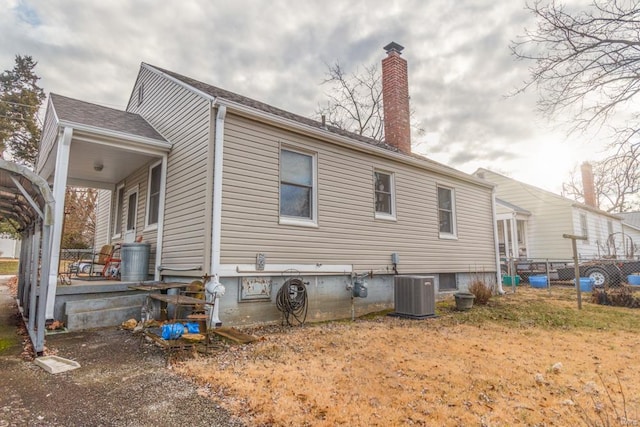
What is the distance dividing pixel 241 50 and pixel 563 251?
16848 mm

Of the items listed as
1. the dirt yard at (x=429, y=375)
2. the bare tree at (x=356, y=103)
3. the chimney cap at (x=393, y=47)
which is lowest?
the dirt yard at (x=429, y=375)

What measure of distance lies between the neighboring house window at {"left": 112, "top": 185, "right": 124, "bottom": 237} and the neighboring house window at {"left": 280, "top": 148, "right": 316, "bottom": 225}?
578cm

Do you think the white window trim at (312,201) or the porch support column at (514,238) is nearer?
the white window trim at (312,201)

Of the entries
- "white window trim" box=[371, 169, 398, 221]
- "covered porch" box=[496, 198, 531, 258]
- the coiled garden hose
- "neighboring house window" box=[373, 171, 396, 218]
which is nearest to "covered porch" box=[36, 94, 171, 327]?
the coiled garden hose

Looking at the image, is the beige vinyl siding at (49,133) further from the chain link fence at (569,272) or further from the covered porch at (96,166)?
the chain link fence at (569,272)

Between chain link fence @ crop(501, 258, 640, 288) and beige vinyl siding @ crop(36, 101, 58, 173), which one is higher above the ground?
beige vinyl siding @ crop(36, 101, 58, 173)

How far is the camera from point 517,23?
752 cm

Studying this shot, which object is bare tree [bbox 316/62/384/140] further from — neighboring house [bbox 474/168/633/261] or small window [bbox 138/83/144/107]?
small window [bbox 138/83/144/107]

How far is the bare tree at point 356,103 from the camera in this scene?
22391 mm

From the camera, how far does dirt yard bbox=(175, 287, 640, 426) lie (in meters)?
2.75

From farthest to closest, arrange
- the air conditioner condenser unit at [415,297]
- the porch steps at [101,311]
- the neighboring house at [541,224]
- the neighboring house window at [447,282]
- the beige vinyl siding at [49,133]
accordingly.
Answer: the neighboring house at [541,224]
the neighboring house window at [447,282]
the air conditioner condenser unit at [415,297]
the beige vinyl siding at [49,133]
the porch steps at [101,311]

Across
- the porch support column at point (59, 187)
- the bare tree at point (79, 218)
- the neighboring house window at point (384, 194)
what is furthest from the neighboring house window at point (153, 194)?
the bare tree at point (79, 218)

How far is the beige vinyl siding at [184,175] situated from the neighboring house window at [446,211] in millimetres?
7046

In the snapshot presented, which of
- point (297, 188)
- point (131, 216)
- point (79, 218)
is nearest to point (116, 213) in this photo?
point (131, 216)
